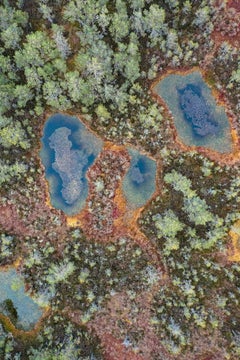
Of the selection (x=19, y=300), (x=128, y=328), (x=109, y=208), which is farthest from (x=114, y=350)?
(x=109, y=208)

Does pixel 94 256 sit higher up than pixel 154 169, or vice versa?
pixel 154 169

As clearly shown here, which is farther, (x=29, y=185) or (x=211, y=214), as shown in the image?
(x=29, y=185)

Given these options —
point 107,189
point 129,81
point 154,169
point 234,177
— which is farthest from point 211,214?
point 129,81

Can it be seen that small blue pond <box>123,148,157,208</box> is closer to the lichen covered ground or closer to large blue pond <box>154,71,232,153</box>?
the lichen covered ground

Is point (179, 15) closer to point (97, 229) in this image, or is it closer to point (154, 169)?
point (154, 169)

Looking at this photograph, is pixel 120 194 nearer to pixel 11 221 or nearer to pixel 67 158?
pixel 67 158

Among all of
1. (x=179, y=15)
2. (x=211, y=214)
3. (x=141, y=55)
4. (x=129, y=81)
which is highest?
(x=179, y=15)

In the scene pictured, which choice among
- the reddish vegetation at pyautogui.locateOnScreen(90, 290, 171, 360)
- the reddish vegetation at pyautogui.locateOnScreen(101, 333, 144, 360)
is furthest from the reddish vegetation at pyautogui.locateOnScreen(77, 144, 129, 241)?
the reddish vegetation at pyautogui.locateOnScreen(101, 333, 144, 360)
